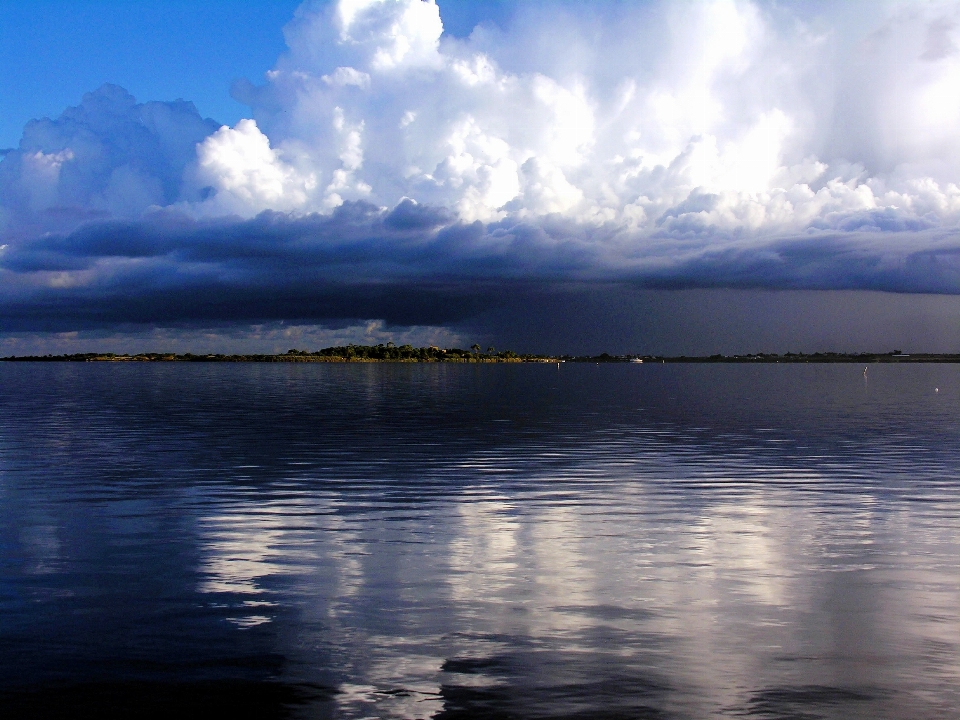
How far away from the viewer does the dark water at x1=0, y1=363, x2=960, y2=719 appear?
15977mm

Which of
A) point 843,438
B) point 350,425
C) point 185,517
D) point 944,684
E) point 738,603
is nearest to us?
point 944,684

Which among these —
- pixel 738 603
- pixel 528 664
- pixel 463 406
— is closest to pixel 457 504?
pixel 738 603

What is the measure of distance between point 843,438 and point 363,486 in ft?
136

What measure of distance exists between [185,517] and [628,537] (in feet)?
53.3

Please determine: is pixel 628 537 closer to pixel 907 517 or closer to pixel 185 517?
pixel 907 517

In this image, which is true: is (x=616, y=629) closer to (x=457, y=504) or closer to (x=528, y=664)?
(x=528, y=664)

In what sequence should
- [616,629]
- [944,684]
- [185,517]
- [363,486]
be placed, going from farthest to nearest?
[363,486]
[185,517]
[616,629]
[944,684]

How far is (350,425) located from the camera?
78375 millimetres

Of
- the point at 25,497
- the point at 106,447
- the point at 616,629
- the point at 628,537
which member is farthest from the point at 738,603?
the point at 106,447

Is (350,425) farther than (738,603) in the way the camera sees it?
Yes

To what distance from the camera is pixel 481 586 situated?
23109mm

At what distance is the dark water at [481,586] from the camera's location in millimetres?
15977

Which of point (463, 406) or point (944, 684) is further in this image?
point (463, 406)

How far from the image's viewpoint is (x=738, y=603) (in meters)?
21.7
